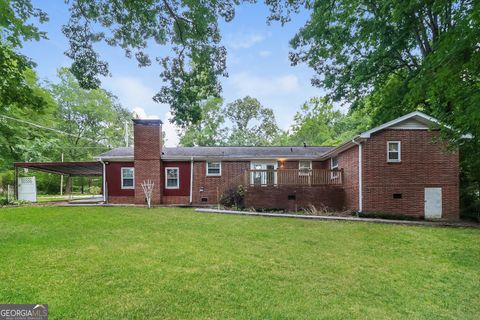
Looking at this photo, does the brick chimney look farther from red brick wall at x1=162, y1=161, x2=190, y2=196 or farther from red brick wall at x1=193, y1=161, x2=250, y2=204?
red brick wall at x1=193, y1=161, x2=250, y2=204

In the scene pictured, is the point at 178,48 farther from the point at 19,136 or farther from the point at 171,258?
the point at 19,136

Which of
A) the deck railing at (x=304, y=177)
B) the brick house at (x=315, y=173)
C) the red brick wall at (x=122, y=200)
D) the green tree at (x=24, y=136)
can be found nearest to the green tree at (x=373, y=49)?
the brick house at (x=315, y=173)

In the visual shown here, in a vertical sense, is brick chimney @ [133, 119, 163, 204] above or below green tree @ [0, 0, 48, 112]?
below

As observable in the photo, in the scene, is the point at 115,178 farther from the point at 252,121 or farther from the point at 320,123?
the point at 320,123

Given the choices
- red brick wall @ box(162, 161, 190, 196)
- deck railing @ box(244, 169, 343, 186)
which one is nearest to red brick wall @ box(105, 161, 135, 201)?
red brick wall @ box(162, 161, 190, 196)

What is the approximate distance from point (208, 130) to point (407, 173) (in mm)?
25817

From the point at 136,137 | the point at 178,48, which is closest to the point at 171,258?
the point at 178,48

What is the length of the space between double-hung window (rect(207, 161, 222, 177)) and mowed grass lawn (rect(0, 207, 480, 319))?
8.29 metres

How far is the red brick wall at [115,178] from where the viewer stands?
52.9ft

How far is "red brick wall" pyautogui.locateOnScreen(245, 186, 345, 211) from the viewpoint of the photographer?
42.8 feet

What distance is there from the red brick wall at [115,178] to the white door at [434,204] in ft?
52.0

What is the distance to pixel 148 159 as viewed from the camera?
1552 cm

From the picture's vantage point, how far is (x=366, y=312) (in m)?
3.38

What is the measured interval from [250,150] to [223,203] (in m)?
4.82
